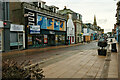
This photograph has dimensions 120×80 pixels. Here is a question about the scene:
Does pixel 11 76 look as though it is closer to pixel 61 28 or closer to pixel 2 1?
pixel 2 1

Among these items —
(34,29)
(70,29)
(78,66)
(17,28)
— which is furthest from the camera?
(70,29)

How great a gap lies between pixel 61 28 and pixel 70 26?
6398 mm

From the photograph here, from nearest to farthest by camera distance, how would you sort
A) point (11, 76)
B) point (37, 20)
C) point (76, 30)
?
point (11, 76) → point (37, 20) → point (76, 30)

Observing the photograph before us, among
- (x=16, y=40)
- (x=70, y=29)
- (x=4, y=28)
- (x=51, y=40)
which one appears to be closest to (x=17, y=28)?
(x=16, y=40)

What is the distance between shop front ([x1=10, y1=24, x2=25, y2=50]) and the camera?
1873 centimetres

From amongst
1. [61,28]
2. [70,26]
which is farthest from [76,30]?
[61,28]

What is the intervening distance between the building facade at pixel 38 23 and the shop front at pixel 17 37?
2.40ft

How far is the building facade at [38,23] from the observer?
69.1 ft

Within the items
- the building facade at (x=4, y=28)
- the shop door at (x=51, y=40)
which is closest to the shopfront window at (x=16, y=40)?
the building facade at (x=4, y=28)

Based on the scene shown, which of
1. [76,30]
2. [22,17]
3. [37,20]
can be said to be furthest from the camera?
[76,30]

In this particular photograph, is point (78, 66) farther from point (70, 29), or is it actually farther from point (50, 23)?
point (70, 29)

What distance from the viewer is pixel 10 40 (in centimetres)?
1850

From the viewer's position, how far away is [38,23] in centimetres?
2348

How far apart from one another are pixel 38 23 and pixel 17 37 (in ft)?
18.5
